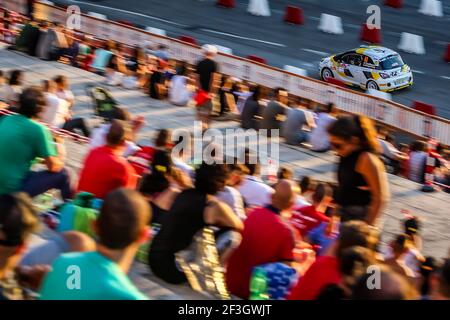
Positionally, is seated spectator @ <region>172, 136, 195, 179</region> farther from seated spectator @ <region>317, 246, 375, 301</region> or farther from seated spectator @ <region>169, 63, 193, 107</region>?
seated spectator @ <region>169, 63, 193, 107</region>

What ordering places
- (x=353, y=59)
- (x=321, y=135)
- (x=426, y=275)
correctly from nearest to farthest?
(x=426, y=275) → (x=321, y=135) → (x=353, y=59)

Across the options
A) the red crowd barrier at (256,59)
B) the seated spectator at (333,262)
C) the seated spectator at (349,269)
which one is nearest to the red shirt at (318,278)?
the seated spectator at (333,262)

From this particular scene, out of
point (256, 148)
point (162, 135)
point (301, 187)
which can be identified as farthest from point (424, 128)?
point (162, 135)

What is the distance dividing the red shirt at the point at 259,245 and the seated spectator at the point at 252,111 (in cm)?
1014

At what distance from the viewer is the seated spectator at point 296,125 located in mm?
17844

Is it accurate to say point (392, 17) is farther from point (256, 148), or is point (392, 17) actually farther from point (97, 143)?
point (97, 143)

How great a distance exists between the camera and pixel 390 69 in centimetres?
2461

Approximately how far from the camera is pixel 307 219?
33.6ft

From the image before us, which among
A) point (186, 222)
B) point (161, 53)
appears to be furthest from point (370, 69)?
point (186, 222)

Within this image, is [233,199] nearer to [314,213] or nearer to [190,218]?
[314,213]

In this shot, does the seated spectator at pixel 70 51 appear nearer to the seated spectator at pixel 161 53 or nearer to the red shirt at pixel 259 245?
the seated spectator at pixel 161 53

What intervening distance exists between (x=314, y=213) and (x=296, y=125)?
7691 millimetres

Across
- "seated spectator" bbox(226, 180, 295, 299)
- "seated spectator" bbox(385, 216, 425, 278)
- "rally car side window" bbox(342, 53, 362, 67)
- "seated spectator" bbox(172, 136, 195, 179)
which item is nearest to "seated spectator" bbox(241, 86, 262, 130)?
"seated spectator" bbox(172, 136, 195, 179)

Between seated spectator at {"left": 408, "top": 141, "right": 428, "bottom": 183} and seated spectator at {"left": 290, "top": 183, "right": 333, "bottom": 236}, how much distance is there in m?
6.16
